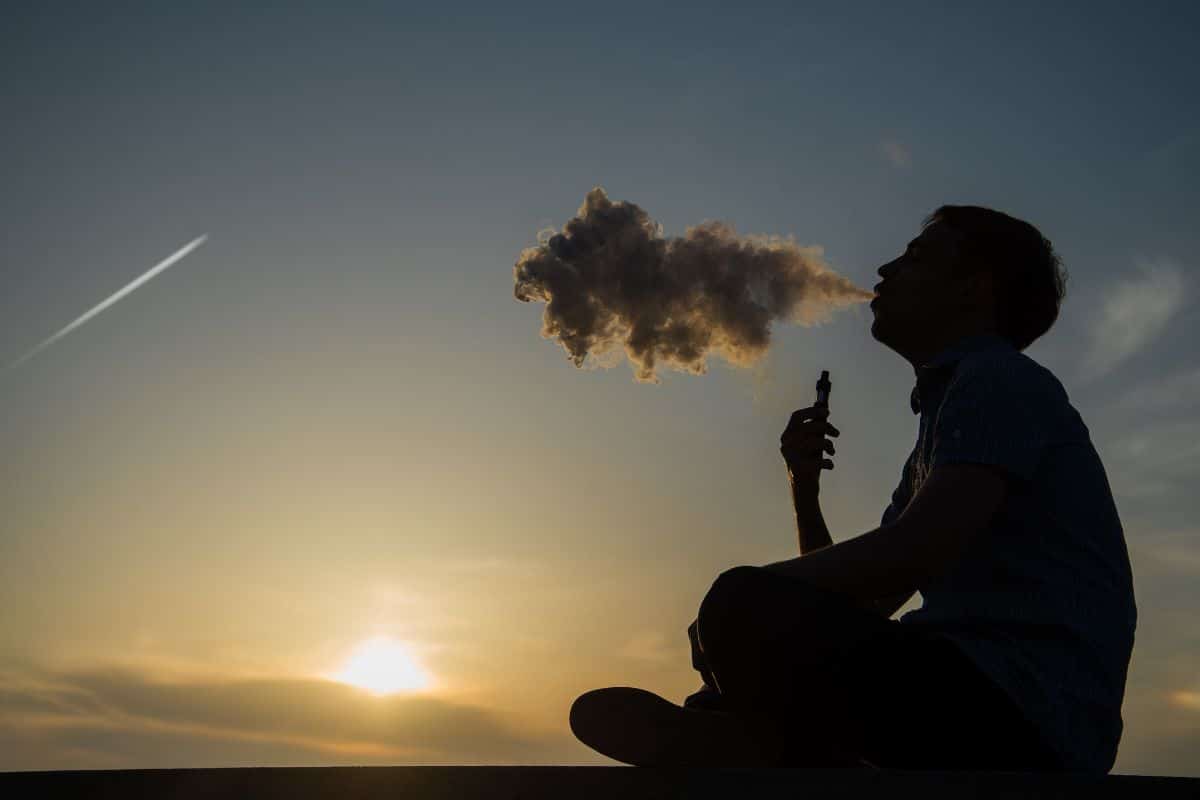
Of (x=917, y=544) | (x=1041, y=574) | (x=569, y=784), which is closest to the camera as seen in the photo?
(x=569, y=784)

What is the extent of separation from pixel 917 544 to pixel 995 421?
0.38 meters

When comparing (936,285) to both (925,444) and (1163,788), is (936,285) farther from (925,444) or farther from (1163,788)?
(1163,788)

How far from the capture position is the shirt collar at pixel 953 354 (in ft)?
11.1

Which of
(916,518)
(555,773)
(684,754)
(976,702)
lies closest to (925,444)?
(916,518)

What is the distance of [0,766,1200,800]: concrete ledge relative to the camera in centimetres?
248

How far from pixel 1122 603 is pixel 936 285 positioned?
1.17 m

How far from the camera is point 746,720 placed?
2965mm

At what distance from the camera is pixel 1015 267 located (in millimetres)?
3729

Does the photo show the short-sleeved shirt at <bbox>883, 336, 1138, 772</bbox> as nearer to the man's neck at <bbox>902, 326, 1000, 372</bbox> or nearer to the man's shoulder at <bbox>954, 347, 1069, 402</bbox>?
the man's shoulder at <bbox>954, 347, 1069, 402</bbox>

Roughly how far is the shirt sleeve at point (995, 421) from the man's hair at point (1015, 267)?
2.44 feet

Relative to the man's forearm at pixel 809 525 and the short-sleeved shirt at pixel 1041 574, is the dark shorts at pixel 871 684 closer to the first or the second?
the short-sleeved shirt at pixel 1041 574

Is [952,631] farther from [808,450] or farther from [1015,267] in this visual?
[808,450]

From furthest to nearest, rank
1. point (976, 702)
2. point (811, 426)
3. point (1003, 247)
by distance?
point (811, 426) < point (1003, 247) < point (976, 702)

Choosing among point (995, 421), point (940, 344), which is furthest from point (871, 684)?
point (940, 344)
